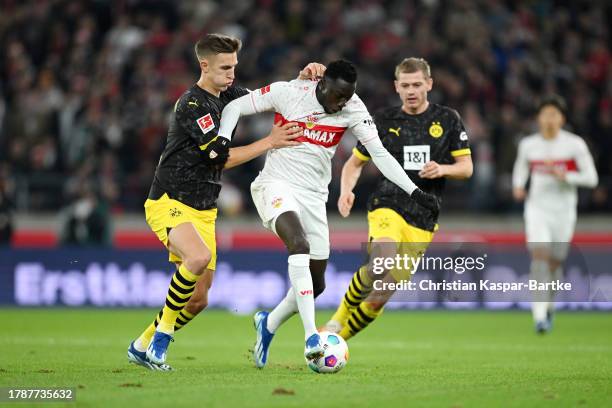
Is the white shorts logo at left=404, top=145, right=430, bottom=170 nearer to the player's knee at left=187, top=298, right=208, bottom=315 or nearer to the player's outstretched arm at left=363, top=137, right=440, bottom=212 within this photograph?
A: the player's outstretched arm at left=363, top=137, right=440, bottom=212

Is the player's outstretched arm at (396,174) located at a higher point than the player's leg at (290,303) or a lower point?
higher

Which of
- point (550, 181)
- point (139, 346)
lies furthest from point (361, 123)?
point (550, 181)

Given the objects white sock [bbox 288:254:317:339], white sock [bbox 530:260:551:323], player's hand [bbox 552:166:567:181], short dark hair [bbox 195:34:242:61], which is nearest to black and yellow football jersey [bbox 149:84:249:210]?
short dark hair [bbox 195:34:242:61]

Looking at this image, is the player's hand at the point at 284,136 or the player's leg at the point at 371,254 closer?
the player's hand at the point at 284,136

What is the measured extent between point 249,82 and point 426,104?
9.35 metres

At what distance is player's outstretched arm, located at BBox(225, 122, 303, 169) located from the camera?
821 cm

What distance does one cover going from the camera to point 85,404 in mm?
6230

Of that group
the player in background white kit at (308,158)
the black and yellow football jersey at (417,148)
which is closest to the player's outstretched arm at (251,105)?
the player in background white kit at (308,158)

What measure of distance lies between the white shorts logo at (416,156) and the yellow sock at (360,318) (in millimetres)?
1259

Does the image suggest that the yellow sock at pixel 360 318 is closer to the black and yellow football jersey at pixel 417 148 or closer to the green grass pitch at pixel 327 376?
the green grass pitch at pixel 327 376

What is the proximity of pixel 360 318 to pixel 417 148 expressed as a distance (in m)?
1.56

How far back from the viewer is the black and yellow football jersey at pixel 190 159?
320 inches

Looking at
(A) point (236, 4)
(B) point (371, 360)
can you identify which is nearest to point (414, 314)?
(B) point (371, 360)

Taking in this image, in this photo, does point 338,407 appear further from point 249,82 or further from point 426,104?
point 249,82
